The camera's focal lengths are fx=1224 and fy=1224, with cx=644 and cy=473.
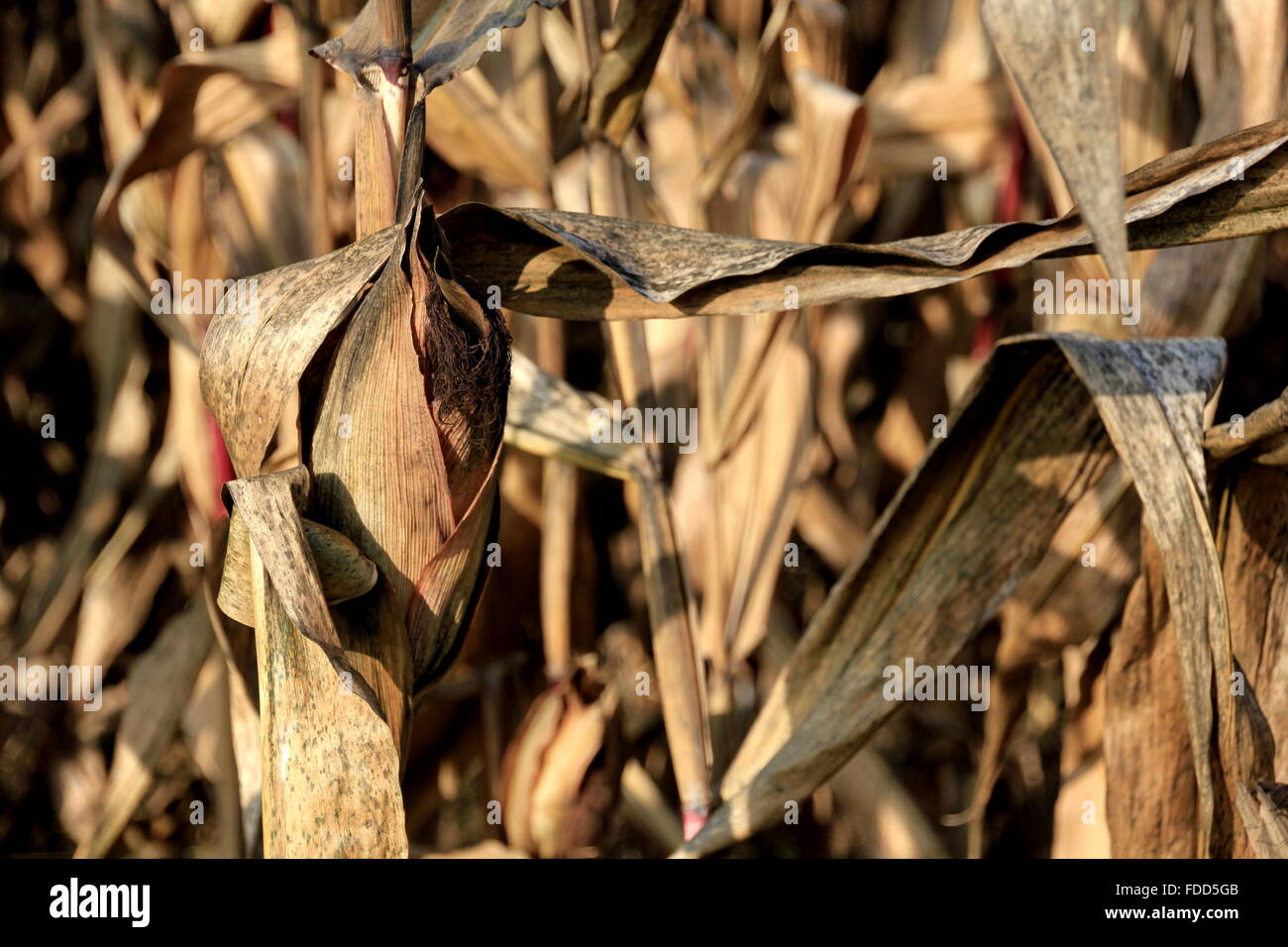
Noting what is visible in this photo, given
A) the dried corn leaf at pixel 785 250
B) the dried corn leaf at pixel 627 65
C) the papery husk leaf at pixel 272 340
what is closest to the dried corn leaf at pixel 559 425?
the dried corn leaf at pixel 627 65

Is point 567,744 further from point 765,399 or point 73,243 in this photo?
point 73,243

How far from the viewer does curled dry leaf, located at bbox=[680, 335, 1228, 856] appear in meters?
0.92

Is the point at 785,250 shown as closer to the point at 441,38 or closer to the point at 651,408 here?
the point at 441,38

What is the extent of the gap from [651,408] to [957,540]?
349 mm

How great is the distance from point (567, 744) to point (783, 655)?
37 centimetres

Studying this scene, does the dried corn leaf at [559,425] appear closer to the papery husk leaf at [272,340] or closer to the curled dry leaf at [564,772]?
the curled dry leaf at [564,772]

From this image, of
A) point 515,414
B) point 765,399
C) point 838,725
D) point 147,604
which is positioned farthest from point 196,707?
point 838,725

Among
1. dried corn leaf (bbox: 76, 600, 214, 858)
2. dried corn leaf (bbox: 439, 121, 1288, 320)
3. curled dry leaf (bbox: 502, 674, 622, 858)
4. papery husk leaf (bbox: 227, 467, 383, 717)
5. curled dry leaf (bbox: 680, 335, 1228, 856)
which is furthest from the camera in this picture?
dried corn leaf (bbox: 76, 600, 214, 858)

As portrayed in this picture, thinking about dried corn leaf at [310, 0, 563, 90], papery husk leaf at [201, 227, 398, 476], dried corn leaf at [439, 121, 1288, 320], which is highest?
dried corn leaf at [310, 0, 563, 90]

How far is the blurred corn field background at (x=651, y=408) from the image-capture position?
2.44ft

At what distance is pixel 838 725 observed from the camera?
103cm

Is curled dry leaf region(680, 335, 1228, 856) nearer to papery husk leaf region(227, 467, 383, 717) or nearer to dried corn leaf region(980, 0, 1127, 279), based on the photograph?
dried corn leaf region(980, 0, 1127, 279)

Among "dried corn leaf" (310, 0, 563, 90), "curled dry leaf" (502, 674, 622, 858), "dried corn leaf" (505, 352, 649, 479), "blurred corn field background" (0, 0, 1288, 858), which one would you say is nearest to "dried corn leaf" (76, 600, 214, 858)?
"blurred corn field background" (0, 0, 1288, 858)

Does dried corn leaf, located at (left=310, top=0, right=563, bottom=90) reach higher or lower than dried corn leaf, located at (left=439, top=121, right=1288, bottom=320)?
higher
